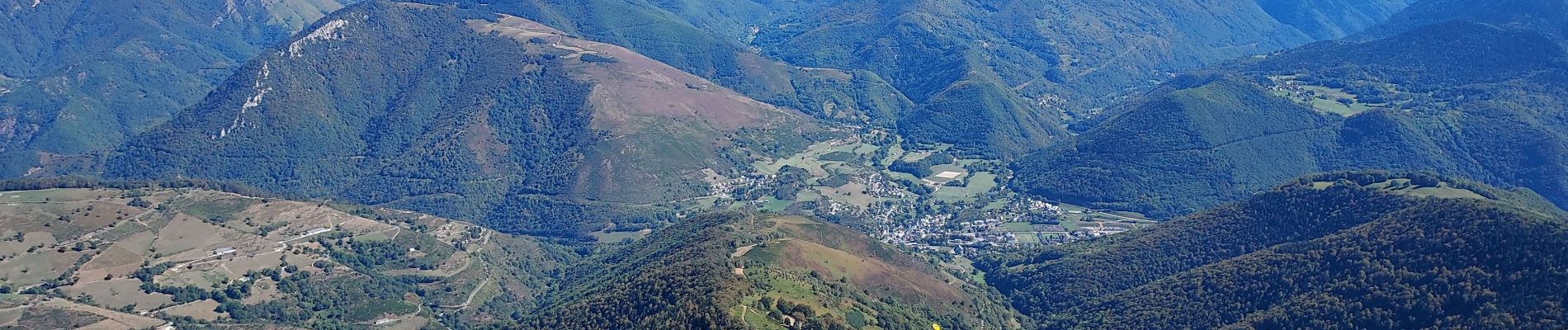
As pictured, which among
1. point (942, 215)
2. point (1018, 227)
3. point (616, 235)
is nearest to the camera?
point (616, 235)

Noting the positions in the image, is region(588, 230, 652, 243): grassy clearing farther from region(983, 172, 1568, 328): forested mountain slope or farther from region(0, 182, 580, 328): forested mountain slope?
Answer: region(983, 172, 1568, 328): forested mountain slope

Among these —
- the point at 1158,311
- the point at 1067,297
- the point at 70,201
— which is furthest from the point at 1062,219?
the point at 70,201

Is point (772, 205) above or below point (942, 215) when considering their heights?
above

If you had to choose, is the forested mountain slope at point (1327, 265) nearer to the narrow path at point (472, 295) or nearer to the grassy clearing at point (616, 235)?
the grassy clearing at point (616, 235)

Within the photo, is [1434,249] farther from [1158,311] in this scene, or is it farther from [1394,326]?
[1158,311]

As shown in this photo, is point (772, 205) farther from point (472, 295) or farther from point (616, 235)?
point (472, 295)

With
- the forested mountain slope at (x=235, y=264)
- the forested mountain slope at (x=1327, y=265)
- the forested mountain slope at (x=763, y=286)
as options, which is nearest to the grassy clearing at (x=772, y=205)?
the forested mountain slope at (x=763, y=286)

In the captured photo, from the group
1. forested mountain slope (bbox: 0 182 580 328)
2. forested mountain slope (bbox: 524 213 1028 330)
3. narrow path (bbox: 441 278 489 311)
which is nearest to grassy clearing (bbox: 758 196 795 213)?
forested mountain slope (bbox: 524 213 1028 330)

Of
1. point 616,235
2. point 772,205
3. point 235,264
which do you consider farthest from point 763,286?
point 772,205
